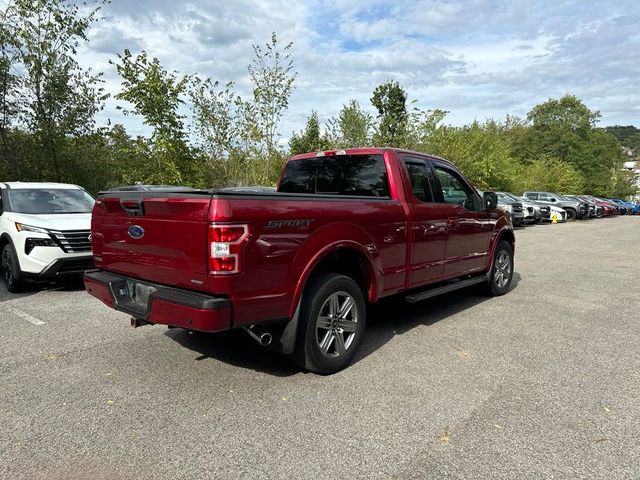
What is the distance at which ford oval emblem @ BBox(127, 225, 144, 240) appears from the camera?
3836 millimetres

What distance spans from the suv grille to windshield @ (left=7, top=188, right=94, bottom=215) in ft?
3.71

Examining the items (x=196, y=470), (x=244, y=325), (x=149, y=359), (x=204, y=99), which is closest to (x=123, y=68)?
(x=204, y=99)

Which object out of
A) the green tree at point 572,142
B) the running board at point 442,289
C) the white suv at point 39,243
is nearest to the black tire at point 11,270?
the white suv at point 39,243

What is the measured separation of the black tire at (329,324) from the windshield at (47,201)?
5.96 m

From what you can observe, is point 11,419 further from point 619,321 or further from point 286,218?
point 619,321

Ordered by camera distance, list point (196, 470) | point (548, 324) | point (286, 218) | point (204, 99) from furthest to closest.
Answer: point (204, 99), point (548, 324), point (286, 218), point (196, 470)

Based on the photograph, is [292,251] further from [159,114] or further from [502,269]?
[159,114]

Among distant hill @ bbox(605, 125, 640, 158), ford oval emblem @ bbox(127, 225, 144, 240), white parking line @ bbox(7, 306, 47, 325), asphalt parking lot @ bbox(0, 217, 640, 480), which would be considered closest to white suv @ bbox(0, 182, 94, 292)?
white parking line @ bbox(7, 306, 47, 325)

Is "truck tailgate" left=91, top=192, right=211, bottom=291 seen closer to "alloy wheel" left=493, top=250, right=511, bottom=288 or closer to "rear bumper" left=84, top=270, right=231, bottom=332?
"rear bumper" left=84, top=270, right=231, bottom=332

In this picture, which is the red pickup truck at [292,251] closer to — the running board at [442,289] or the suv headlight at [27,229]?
the running board at [442,289]

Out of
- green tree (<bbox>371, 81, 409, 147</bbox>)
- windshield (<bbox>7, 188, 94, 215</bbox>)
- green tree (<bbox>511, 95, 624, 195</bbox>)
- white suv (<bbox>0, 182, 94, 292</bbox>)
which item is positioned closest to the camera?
white suv (<bbox>0, 182, 94, 292</bbox>)

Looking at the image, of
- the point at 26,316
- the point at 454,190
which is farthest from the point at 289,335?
the point at 26,316

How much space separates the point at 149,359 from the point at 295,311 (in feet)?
5.22

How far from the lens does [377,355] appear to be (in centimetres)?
459
